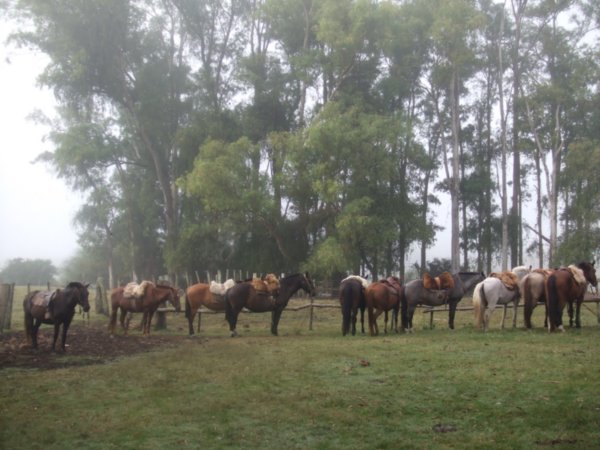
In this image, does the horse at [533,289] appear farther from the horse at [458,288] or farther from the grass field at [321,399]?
the grass field at [321,399]

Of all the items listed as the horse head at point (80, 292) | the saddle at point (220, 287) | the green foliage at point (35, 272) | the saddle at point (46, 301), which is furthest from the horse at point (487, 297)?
the green foliage at point (35, 272)

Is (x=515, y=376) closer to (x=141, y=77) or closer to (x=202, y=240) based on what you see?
(x=202, y=240)

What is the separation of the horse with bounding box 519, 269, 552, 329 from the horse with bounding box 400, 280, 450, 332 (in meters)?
2.11

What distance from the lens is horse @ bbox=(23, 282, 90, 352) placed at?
12195 mm

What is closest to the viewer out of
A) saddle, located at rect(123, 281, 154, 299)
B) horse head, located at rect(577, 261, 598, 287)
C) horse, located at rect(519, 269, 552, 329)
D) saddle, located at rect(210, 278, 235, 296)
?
horse, located at rect(519, 269, 552, 329)

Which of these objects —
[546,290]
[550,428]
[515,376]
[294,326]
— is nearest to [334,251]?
[294,326]

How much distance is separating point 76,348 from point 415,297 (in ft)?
28.7

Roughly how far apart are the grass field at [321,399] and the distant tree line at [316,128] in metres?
15.2

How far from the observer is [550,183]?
30922 mm

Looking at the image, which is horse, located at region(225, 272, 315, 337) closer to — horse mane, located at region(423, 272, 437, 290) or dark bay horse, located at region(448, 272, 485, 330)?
horse mane, located at region(423, 272, 437, 290)

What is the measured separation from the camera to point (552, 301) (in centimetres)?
1384

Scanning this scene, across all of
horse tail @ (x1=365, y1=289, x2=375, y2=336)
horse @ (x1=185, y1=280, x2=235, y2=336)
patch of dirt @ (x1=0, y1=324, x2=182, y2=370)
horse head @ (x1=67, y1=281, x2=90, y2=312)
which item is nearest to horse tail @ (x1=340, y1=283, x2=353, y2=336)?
horse tail @ (x1=365, y1=289, x2=375, y2=336)

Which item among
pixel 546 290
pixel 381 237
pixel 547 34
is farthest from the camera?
pixel 547 34

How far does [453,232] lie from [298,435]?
2623 centimetres
